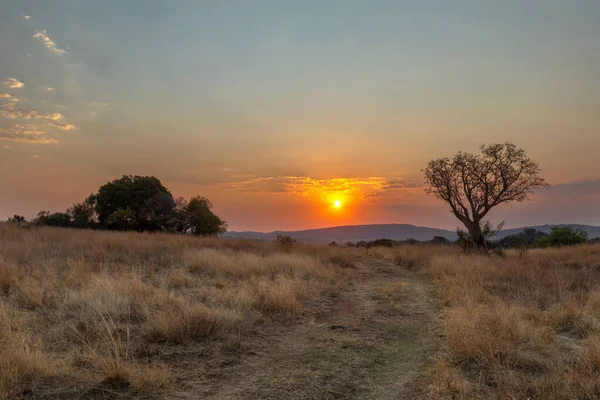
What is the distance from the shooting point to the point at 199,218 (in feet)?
134

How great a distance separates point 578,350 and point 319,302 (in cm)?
589

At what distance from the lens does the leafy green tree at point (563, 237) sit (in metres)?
36.3

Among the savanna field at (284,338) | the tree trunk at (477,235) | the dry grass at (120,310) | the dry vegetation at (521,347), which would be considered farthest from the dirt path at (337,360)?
the tree trunk at (477,235)

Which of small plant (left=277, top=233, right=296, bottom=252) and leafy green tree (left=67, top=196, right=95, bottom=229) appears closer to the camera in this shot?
small plant (left=277, top=233, right=296, bottom=252)

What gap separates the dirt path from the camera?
14.9 ft

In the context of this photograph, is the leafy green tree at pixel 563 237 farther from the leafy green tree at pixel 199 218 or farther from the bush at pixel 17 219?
the bush at pixel 17 219

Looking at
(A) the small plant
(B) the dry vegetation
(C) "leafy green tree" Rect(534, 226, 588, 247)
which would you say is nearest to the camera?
(B) the dry vegetation

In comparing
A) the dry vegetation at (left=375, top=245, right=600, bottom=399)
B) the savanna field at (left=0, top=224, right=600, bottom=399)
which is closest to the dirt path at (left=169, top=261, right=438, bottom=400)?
the savanna field at (left=0, top=224, right=600, bottom=399)

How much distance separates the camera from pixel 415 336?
6953 mm

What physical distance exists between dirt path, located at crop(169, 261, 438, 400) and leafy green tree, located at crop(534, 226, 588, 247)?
36056 millimetres

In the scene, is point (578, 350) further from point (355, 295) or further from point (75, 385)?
point (75, 385)

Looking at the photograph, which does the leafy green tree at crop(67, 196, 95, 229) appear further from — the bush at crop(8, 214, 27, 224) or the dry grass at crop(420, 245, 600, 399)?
the dry grass at crop(420, 245, 600, 399)

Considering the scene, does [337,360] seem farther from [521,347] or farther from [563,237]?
[563,237]

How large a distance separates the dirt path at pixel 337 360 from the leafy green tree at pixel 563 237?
1420 inches
